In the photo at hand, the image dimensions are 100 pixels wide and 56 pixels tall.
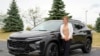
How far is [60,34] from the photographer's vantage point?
10.2 m

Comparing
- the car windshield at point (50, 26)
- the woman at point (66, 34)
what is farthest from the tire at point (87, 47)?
the woman at point (66, 34)

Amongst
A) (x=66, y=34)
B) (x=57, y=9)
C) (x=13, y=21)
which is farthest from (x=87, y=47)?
(x=13, y=21)

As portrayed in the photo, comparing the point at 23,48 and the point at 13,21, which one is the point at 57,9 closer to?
the point at 13,21

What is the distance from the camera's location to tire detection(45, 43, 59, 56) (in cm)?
954

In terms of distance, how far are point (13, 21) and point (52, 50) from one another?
22599mm

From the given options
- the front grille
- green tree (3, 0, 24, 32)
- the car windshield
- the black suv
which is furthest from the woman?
green tree (3, 0, 24, 32)

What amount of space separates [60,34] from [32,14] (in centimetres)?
3760

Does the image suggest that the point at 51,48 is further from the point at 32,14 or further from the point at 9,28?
the point at 32,14

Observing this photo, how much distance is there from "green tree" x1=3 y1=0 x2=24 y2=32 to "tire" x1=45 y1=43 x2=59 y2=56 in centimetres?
2172

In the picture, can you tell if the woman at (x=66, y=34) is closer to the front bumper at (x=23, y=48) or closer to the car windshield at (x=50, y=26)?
the car windshield at (x=50, y=26)

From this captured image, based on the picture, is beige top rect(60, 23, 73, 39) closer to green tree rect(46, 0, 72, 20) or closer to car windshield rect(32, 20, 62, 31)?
car windshield rect(32, 20, 62, 31)

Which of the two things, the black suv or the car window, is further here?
the car window

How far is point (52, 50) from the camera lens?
32.3 ft

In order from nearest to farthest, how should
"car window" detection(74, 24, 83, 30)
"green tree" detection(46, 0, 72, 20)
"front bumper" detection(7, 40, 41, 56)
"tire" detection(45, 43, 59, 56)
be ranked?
"front bumper" detection(7, 40, 41, 56) < "tire" detection(45, 43, 59, 56) < "car window" detection(74, 24, 83, 30) < "green tree" detection(46, 0, 72, 20)
